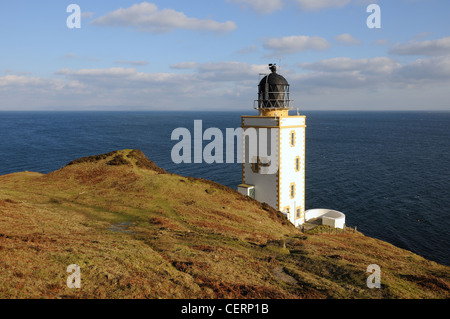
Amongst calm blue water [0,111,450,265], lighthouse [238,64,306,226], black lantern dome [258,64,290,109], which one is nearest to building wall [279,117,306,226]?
lighthouse [238,64,306,226]

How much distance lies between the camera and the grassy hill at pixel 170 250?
47.9ft

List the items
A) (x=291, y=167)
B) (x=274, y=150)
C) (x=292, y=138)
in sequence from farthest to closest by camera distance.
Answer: (x=291, y=167) → (x=292, y=138) → (x=274, y=150)

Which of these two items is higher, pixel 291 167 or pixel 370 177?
pixel 291 167

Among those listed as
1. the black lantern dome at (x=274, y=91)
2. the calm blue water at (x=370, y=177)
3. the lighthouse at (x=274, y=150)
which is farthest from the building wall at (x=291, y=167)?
the calm blue water at (x=370, y=177)

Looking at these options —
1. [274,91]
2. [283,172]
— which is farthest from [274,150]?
[274,91]

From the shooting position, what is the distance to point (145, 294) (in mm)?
13625

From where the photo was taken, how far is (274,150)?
36.3 metres

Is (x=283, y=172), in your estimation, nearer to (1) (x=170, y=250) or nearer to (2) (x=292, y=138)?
(2) (x=292, y=138)

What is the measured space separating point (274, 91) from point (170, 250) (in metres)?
24.1

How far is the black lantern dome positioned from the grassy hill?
37.4ft

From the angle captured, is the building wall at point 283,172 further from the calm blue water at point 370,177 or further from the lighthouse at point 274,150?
the calm blue water at point 370,177

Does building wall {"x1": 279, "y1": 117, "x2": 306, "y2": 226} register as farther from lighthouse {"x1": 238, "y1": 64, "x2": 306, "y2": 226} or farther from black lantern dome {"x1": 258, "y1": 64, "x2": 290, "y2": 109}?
black lantern dome {"x1": 258, "y1": 64, "x2": 290, "y2": 109}

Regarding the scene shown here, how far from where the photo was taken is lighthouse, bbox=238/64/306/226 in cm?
3625
